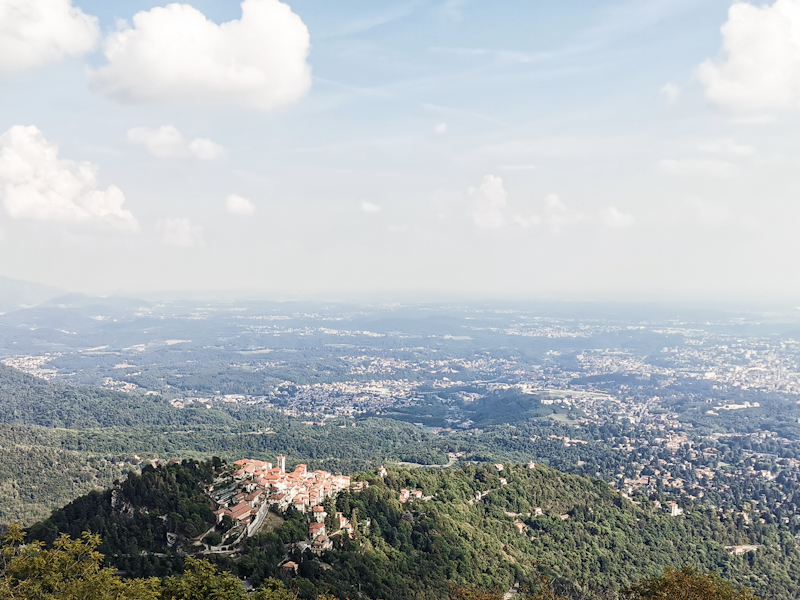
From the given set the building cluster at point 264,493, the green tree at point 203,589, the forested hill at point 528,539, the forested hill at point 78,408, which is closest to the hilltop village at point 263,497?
the building cluster at point 264,493

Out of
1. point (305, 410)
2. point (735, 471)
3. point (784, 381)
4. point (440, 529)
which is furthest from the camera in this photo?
point (784, 381)

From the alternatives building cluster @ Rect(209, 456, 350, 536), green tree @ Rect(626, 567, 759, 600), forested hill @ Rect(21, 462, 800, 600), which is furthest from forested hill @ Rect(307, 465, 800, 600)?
green tree @ Rect(626, 567, 759, 600)

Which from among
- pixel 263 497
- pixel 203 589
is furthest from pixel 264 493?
pixel 203 589

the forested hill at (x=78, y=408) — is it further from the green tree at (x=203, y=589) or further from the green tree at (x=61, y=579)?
the green tree at (x=61, y=579)

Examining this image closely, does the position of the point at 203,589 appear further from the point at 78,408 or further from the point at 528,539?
the point at 78,408

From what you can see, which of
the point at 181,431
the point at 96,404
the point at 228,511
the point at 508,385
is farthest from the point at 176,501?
the point at 508,385

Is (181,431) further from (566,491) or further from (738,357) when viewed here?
(738,357)

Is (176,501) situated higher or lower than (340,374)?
higher
